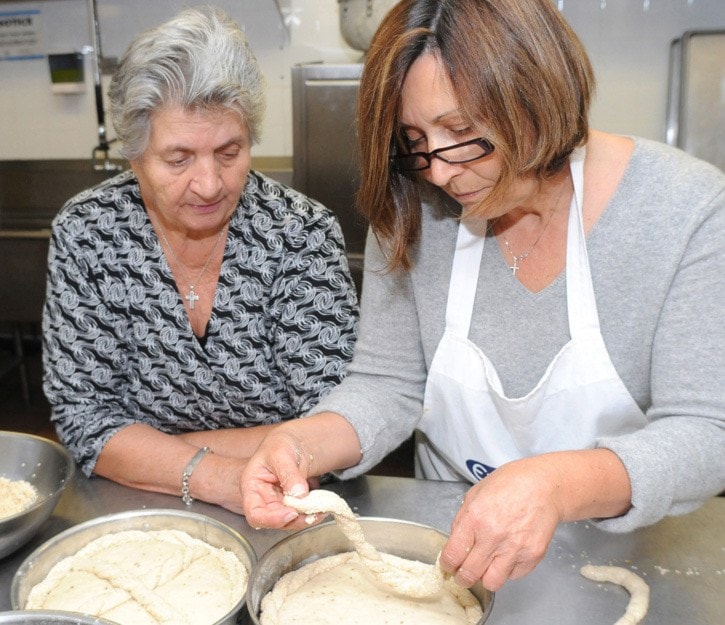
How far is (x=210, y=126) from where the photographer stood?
1.54 meters

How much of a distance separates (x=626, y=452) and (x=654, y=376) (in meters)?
0.20

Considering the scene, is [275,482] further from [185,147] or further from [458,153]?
[185,147]

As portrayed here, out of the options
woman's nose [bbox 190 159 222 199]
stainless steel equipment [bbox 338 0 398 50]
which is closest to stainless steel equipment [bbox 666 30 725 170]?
stainless steel equipment [bbox 338 0 398 50]

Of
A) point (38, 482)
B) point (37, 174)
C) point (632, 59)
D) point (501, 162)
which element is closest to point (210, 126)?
point (501, 162)

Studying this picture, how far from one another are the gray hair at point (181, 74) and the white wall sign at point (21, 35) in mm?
2870

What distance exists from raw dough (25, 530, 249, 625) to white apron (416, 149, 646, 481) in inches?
20.2

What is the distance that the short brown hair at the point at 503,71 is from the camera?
→ 1.11 m

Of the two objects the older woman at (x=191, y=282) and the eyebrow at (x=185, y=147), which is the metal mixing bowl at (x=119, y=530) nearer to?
the older woman at (x=191, y=282)

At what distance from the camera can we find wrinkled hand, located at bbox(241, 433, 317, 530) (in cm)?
115

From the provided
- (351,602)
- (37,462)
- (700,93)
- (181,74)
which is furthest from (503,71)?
(700,93)

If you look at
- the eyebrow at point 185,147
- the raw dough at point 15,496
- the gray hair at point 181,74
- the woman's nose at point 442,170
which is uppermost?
the gray hair at point 181,74

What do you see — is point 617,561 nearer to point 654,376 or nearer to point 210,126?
point 654,376

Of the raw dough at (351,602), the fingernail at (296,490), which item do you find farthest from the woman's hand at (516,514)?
the fingernail at (296,490)

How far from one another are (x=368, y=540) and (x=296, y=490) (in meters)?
0.16
